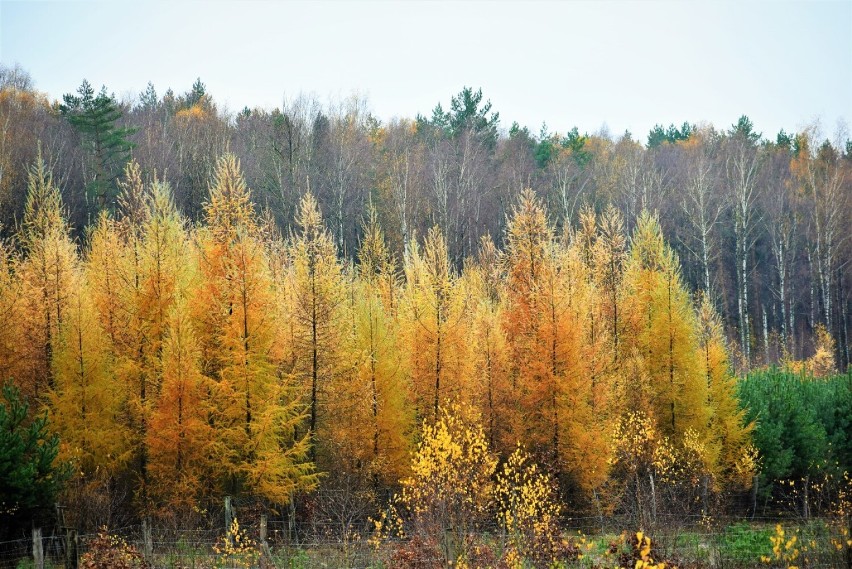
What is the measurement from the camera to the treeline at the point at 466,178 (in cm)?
5041

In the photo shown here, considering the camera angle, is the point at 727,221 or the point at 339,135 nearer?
the point at 339,135

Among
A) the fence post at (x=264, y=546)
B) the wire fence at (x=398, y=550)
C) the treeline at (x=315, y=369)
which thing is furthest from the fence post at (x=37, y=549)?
the treeline at (x=315, y=369)

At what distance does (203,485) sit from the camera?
2400 centimetres

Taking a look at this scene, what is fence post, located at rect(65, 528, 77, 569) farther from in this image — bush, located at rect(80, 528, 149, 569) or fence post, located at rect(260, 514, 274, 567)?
fence post, located at rect(260, 514, 274, 567)

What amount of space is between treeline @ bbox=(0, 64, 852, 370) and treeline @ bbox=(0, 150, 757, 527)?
52.1 feet

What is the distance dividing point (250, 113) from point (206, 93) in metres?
6.14

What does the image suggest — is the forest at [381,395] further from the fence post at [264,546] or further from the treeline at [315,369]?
the fence post at [264,546]

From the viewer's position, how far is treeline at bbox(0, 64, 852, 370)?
5041cm

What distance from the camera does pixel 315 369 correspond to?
1000 inches

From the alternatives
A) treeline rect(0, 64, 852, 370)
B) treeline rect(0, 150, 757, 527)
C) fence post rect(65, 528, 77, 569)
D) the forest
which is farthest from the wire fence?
treeline rect(0, 64, 852, 370)

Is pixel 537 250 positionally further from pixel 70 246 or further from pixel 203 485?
pixel 70 246

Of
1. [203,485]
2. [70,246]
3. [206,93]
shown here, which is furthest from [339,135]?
[203,485]

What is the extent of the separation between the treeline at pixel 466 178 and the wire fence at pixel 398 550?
24.5m

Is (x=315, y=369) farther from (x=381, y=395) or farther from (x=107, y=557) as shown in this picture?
(x=107, y=557)
